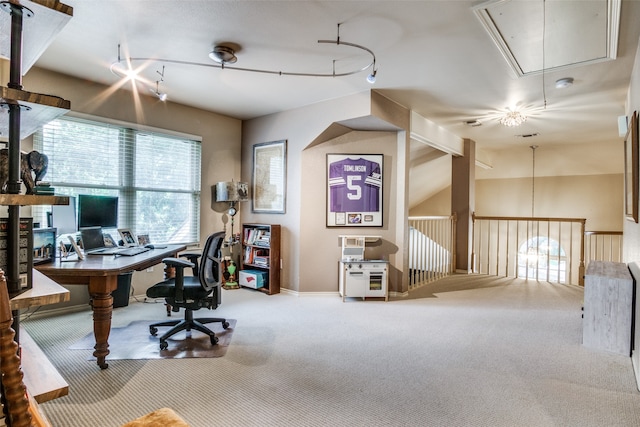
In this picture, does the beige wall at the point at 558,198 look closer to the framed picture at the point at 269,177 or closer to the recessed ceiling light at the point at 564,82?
the recessed ceiling light at the point at 564,82

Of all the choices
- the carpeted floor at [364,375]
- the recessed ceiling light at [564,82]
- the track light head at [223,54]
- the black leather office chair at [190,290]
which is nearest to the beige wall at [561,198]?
the carpeted floor at [364,375]

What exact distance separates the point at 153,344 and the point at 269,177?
282cm

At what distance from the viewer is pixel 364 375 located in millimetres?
2398

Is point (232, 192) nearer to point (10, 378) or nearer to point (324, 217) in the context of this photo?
point (324, 217)

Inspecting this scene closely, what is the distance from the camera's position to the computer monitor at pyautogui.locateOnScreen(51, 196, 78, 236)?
330 centimetres

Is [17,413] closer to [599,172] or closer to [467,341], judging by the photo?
[467,341]

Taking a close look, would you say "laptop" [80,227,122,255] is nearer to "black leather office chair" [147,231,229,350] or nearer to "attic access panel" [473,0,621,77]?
"black leather office chair" [147,231,229,350]

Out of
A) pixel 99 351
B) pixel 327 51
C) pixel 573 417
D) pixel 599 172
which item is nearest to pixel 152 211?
pixel 99 351

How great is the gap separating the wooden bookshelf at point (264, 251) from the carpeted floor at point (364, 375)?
3.17 ft

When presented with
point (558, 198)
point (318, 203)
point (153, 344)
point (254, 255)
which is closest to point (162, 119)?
point (254, 255)

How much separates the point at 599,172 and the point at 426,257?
485 centimetres

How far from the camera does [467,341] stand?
10.0 ft

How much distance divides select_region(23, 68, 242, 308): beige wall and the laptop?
0.87 meters

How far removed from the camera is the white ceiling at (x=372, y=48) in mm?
2428
